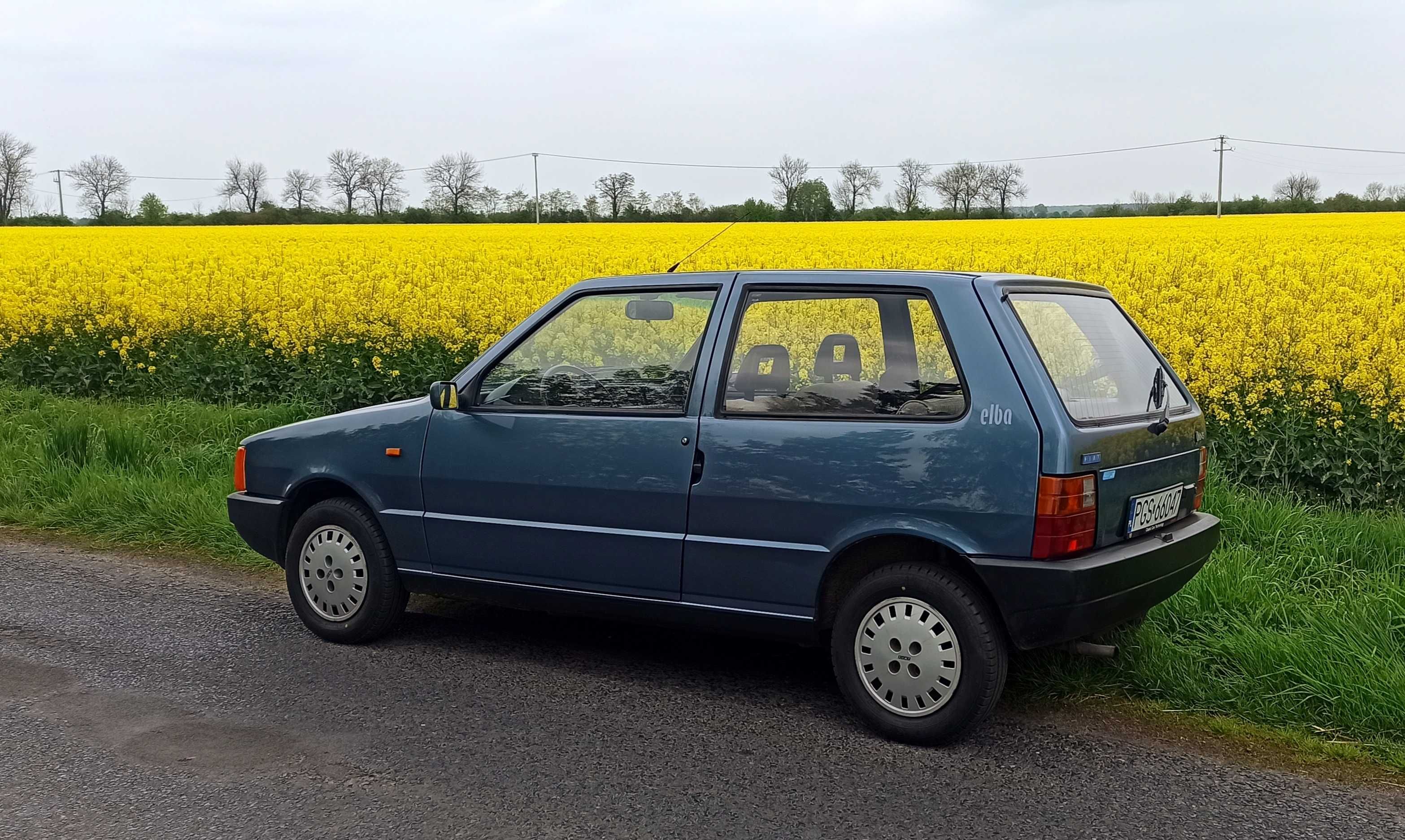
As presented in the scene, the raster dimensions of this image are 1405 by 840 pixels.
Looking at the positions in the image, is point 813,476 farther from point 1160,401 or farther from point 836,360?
point 1160,401

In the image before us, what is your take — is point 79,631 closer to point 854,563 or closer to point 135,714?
point 135,714

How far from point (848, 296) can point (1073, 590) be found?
1319mm

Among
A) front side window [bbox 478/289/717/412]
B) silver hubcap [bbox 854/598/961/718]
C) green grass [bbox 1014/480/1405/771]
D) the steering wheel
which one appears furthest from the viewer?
the steering wheel

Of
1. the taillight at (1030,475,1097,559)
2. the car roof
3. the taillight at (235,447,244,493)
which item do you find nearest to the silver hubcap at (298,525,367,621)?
the taillight at (235,447,244,493)

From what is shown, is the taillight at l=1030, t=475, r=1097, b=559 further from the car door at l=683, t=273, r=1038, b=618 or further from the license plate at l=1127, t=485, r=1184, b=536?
the license plate at l=1127, t=485, r=1184, b=536

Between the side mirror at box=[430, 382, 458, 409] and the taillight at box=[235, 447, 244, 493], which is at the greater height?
the side mirror at box=[430, 382, 458, 409]

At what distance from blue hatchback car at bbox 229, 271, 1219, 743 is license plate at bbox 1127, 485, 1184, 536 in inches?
0.6

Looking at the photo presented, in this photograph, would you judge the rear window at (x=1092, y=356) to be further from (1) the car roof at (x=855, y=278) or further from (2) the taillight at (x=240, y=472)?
(2) the taillight at (x=240, y=472)

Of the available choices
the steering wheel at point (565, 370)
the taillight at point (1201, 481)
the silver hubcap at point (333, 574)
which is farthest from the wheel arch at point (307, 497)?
the taillight at point (1201, 481)

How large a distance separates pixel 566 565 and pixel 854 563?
117 cm

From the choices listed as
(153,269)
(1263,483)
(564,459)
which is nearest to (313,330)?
(153,269)

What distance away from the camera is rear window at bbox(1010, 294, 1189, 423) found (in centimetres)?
409

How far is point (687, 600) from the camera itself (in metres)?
4.50

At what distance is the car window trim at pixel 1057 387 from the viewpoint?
396cm
